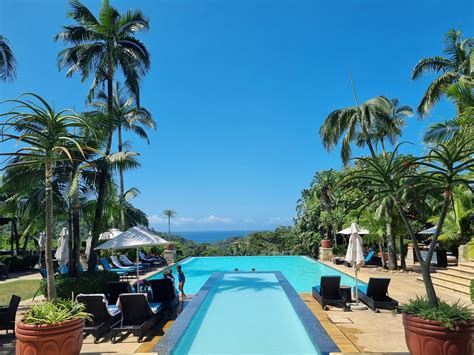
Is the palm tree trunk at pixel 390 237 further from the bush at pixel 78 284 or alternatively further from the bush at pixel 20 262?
the bush at pixel 20 262

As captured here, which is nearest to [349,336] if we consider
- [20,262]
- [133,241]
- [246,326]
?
[246,326]

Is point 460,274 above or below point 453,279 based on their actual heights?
above

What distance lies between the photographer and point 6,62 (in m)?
11.2

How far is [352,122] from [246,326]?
492 inches

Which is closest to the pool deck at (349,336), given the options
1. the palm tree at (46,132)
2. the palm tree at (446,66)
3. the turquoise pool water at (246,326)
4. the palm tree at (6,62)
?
the turquoise pool water at (246,326)

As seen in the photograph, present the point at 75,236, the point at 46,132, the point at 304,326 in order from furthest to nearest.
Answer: the point at 75,236, the point at 304,326, the point at 46,132

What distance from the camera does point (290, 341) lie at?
7.68 meters

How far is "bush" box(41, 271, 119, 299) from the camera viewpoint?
9.83 m

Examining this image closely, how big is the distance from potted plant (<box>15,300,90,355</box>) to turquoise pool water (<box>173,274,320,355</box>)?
2152 mm

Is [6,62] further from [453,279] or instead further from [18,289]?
[453,279]

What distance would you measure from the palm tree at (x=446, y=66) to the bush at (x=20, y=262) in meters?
23.5

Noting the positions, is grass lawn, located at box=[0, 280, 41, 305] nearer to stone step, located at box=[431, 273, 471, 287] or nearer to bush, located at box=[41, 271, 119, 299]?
bush, located at box=[41, 271, 119, 299]

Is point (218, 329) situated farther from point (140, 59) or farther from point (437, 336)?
point (140, 59)

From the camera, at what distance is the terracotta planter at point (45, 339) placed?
4598 mm
